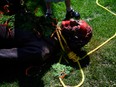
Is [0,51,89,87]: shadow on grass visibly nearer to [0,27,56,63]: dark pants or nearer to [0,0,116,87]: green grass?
[0,0,116,87]: green grass

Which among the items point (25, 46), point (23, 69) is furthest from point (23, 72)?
point (25, 46)

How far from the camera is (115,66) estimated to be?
14.0ft

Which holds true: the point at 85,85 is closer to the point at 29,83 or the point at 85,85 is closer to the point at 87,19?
the point at 29,83

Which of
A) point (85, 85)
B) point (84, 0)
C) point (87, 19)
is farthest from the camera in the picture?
point (84, 0)

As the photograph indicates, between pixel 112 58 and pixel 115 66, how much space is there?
16cm

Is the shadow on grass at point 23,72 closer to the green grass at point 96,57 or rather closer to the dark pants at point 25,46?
the green grass at point 96,57

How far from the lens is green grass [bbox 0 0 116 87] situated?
4.11 meters

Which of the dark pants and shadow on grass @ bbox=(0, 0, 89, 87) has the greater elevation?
the dark pants

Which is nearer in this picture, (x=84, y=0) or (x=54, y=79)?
(x=54, y=79)

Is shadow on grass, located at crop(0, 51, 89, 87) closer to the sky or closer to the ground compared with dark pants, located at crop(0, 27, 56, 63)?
closer to the ground

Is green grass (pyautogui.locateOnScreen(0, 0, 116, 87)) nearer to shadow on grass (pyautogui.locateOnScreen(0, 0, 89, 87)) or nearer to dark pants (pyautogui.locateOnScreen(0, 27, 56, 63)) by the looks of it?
shadow on grass (pyautogui.locateOnScreen(0, 0, 89, 87))

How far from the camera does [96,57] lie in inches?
176

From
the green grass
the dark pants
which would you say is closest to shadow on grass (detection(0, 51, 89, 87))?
the green grass

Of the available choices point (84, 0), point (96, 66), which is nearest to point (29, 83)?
point (96, 66)
